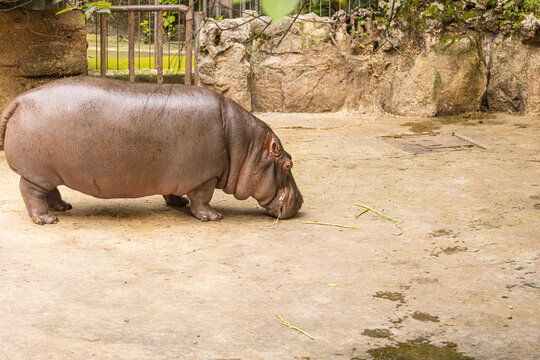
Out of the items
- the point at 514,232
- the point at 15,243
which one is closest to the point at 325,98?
the point at 514,232

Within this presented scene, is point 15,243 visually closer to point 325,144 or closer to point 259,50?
point 325,144

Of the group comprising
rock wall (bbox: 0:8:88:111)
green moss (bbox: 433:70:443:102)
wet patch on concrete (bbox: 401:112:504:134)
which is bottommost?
wet patch on concrete (bbox: 401:112:504:134)

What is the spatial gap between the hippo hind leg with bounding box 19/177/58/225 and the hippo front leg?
990mm

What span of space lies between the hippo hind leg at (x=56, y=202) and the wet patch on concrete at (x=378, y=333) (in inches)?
115

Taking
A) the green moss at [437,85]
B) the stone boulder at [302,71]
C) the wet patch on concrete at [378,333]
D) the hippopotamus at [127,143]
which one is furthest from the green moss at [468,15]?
the wet patch on concrete at [378,333]

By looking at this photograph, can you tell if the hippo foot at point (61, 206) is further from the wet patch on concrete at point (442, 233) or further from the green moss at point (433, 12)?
the green moss at point (433, 12)

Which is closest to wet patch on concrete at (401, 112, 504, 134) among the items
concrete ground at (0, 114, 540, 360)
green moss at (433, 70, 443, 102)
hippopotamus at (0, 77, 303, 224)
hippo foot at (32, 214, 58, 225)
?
green moss at (433, 70, 443, 102)

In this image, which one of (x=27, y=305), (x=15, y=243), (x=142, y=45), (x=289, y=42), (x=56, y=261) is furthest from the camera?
(x=142, y=45)

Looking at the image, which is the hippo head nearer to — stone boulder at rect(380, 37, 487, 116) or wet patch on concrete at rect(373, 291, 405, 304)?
wet patch on concrete at rect(373, 291, 405, 304)

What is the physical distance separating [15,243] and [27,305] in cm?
110

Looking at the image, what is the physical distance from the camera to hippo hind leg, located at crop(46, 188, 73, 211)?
5.32m

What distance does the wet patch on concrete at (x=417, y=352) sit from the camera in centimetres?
307

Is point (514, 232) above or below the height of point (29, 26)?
below

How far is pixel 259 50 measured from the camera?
9.90 m
